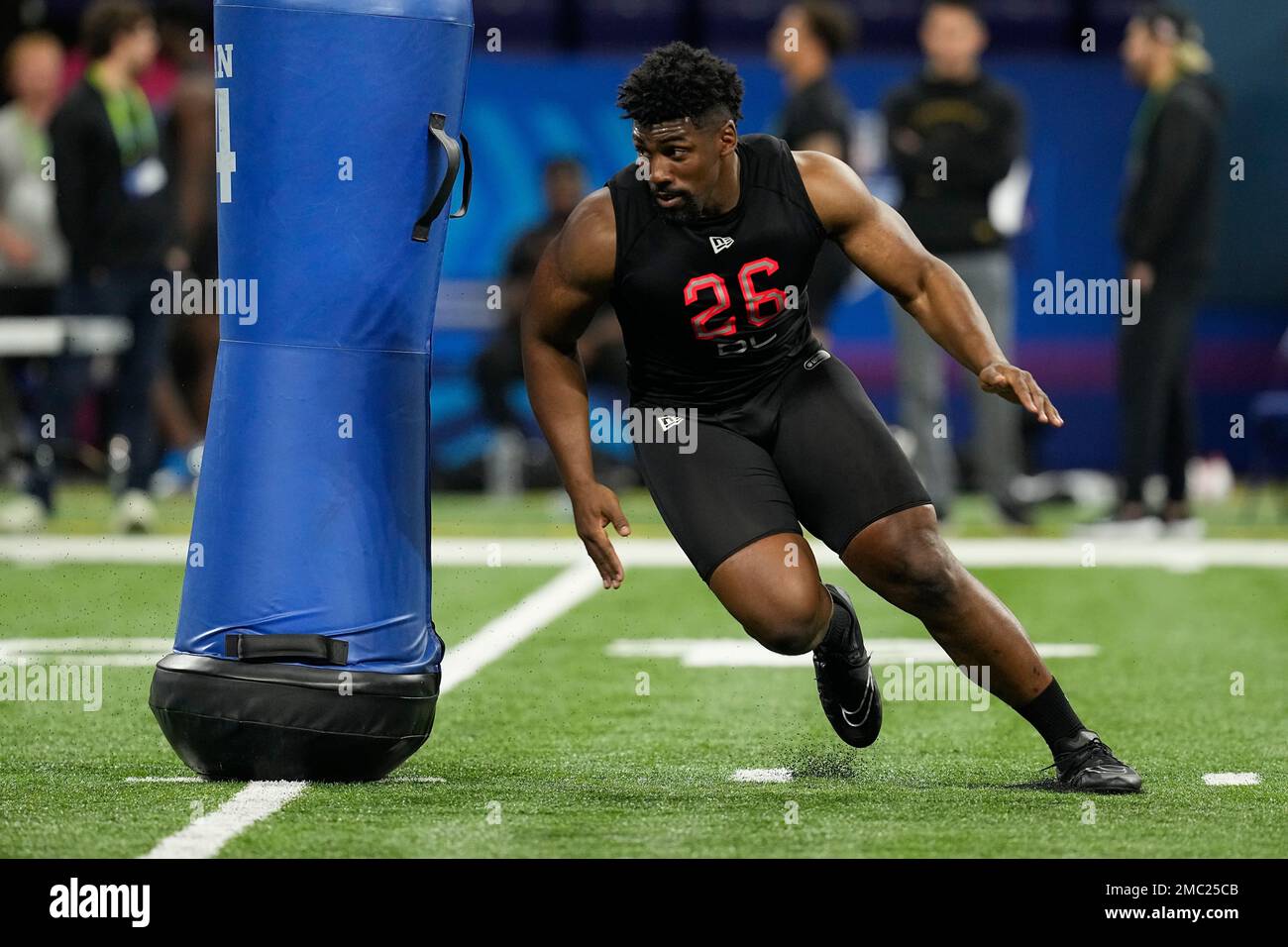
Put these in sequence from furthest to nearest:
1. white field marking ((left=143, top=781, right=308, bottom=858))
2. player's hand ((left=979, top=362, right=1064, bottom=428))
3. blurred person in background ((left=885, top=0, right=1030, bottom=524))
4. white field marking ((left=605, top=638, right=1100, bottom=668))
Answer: blurred person in background ((left=885, top=0, right=1030, bottom=524)) < white field marking ((left=605, top=638, right=1100, bottom=668)) < player's hand ((left=979, top=362, right=1064, bottom=428)) < white field marking ((left=143, top=781, right=308, bottom=858))

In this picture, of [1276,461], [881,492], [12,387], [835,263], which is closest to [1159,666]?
[881,492]

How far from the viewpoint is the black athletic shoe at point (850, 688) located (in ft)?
19.8

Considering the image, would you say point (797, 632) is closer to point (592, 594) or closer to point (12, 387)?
point (592, 594)

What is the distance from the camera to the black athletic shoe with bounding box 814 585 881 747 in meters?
6.02

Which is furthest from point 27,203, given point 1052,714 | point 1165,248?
point 1052,714

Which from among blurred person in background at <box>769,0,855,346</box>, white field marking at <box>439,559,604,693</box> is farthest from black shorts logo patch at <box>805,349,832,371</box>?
blurred person in background at <box>769,0,855,346</box>

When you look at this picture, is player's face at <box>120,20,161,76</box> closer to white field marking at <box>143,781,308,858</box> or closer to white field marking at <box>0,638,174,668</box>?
white field marking at <box>0,638,174,668</box>

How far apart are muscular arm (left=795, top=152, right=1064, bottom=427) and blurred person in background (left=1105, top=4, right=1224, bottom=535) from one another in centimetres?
692

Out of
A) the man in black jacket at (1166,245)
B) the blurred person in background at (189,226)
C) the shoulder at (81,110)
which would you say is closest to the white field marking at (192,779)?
the blurred person in background at (189,226)

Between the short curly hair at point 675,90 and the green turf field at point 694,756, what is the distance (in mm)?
1755

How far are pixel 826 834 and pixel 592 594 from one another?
5.19 m

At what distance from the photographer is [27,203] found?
14883 millimetres

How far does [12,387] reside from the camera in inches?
605

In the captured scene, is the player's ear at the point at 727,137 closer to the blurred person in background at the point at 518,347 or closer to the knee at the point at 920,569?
the knee at the point at 920,569
